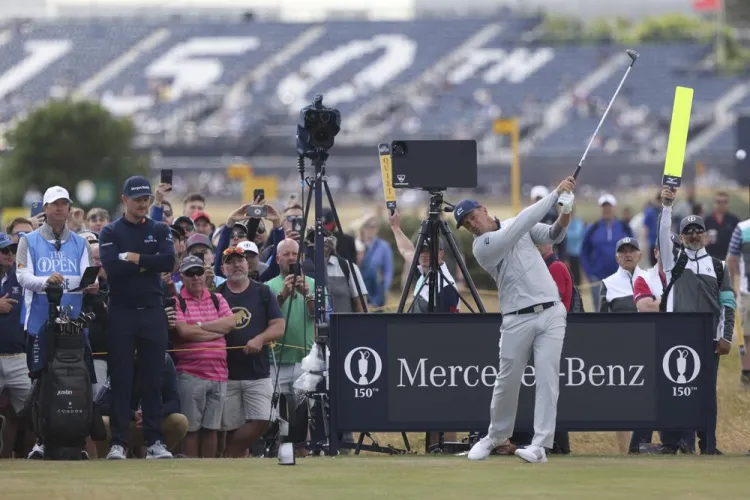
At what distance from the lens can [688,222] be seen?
13680mm

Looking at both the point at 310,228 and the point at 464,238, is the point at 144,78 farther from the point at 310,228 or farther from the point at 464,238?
the point at 310,228

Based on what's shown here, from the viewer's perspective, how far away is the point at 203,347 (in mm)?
12797

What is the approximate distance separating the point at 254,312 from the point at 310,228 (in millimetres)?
1490

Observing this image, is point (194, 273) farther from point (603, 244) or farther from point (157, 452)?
point (603, 244)

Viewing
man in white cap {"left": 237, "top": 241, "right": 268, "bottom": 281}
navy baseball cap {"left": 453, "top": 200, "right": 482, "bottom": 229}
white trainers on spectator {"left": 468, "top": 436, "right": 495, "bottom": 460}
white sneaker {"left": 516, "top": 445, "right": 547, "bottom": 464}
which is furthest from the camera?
man in white cap {"left": 237, "top": 241, "right": 268, "bottom": 281}

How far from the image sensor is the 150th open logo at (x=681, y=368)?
11898mm

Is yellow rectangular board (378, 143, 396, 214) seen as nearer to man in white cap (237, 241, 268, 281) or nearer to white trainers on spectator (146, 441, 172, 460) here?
man in white cap (237, 241, 268, 281)

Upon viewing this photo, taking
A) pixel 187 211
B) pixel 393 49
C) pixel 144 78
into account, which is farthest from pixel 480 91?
pixel 187 211

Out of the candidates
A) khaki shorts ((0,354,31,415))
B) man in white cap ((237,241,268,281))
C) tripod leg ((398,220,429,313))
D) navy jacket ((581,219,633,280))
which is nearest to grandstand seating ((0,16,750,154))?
navy jacket ((581,219,633,280))

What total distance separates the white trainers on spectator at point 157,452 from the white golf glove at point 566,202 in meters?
3.46

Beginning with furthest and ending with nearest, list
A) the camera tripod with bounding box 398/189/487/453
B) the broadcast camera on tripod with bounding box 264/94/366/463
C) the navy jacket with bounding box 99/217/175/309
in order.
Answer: the camera tripod with bounding box 398/189/487/453 → the navy jacket with bounding box 99/217/175/309 → the broadcast camera on tripod with bounding box 264/94/366/463

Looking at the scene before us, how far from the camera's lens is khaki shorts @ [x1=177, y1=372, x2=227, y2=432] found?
12758 millimetres

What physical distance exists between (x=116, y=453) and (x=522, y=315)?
3099 mm

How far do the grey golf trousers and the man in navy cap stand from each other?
248 centimetres
